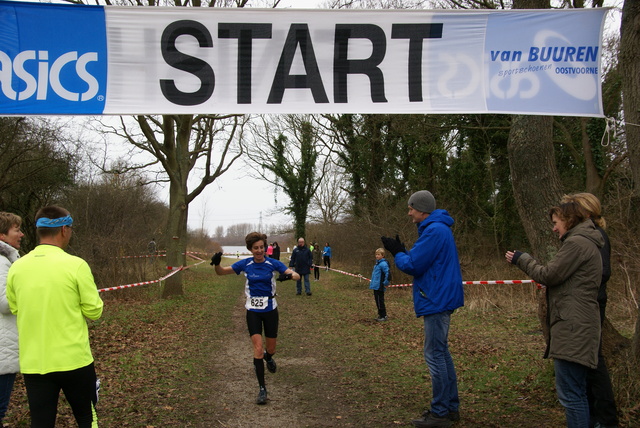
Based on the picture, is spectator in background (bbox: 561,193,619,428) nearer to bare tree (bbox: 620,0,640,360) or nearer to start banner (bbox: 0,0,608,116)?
bare tree (bbox: 620,0,640,360)

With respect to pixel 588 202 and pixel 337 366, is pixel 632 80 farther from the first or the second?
pixel 337 366

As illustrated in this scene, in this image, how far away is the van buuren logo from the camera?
4.82 m

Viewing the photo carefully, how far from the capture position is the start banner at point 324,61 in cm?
497

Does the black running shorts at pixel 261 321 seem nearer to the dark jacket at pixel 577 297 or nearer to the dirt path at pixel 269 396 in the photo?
the dirt path at pixel 269 396

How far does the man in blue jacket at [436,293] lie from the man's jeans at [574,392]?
109 centimetres

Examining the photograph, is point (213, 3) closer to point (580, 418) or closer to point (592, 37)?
point (592, 37)

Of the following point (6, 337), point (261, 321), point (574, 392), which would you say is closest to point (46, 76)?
point (6, 337)

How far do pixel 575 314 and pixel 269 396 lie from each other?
12.3 ft

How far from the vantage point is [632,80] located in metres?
4.69

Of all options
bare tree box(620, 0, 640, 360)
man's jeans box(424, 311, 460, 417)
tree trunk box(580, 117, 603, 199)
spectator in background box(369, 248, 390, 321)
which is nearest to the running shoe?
man's jeans box(424, 311, 460, 417)

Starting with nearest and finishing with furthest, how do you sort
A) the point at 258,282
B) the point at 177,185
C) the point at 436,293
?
1. the point at 436,293
2. the point at 258,282
3. the point at 177,185

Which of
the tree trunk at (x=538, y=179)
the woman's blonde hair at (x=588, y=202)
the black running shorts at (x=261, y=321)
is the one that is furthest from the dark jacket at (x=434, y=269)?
the black running shorts at (x=261, y=321)

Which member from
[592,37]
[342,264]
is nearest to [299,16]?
[592,37]

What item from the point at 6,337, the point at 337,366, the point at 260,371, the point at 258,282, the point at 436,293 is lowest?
the point at 337,366
